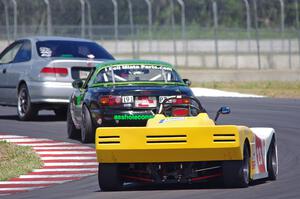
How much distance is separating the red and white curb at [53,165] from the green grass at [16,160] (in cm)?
11

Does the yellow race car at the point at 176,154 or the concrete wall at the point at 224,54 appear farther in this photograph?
the concrete wall at the point at 224,54

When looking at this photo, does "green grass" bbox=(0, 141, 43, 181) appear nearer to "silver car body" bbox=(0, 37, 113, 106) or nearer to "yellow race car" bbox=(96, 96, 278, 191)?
"yellow race car" bbox=(96, 96, 278, 191)

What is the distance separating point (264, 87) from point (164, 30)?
8468 mm

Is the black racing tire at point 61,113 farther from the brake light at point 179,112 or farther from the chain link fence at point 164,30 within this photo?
the chain link fence at point 164,30

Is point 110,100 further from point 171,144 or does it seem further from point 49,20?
point 49,20

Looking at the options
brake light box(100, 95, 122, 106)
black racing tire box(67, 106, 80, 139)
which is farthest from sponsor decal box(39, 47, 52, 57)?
brake light box(100, 95, 122, 106)

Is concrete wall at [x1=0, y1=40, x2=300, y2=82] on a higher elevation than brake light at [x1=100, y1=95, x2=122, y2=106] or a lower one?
lower

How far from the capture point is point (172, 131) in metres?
11.7

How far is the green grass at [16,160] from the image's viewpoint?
1433 centimetres

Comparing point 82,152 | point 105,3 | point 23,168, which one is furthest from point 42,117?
point 105,3

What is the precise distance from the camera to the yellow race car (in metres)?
11.6

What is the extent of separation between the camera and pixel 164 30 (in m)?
41.8

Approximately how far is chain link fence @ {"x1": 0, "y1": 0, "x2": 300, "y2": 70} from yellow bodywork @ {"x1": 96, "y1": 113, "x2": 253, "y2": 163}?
2721 centimetres

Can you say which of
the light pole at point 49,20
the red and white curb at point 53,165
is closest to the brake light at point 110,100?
the red and white curb at point 53,165
